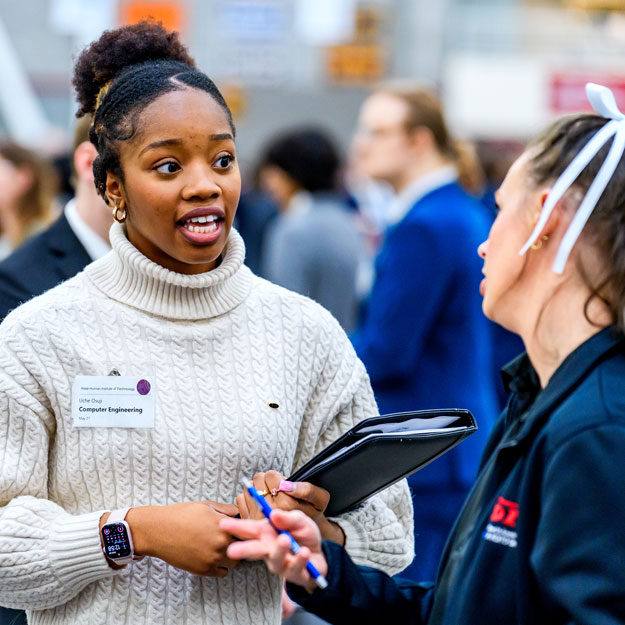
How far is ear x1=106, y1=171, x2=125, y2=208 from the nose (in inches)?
6.3

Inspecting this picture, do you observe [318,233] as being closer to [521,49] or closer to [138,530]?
[138,530]

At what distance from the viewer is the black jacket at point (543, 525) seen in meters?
1.55

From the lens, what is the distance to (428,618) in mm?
1975

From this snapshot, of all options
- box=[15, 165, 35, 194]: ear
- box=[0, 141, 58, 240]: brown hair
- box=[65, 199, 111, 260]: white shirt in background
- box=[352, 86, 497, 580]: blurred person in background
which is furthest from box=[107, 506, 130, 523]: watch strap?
box=[15, 165, 35, 194]: ear

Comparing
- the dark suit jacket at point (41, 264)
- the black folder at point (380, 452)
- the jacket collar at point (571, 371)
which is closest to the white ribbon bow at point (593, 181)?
the jacket collar at point (571, 371)

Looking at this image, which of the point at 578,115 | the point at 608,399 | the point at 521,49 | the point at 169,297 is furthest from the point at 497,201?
the point at 521,49

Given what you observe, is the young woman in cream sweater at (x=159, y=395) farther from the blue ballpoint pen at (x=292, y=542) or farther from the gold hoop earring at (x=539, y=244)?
the gold hoop earring at (x=539, y=244)

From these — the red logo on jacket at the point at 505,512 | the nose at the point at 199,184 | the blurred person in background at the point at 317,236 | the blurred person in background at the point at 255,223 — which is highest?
the nose at the point at 199,184

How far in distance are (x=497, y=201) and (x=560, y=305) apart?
0.28m

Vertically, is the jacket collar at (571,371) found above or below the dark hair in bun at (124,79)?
below

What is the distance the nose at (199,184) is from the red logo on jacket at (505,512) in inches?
29.9

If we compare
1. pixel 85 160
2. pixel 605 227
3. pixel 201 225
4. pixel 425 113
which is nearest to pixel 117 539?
pixel 201 225

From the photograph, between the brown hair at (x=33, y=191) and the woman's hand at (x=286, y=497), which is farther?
the brown hair at (x=33, y=191)

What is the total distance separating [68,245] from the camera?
9.81 feet
